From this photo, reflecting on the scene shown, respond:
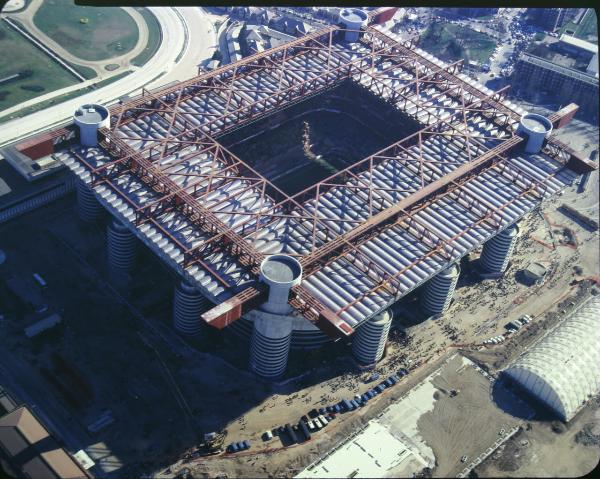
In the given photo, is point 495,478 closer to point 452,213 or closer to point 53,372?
point 452,213

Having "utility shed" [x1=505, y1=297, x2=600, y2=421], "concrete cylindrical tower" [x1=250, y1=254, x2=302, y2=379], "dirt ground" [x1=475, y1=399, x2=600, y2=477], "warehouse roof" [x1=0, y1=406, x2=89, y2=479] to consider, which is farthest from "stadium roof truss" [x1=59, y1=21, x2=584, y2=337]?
"dirt ground" [x1=475, y1=399, x2=600, y2=477]

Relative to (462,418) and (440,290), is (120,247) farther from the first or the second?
(462,418)

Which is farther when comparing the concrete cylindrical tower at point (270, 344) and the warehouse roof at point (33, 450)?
the concrete cylindrical tower at point (270, 344)

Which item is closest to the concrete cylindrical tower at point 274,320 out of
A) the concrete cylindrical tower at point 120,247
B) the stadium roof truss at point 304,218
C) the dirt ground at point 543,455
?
the stadium roof truss at point 304,218

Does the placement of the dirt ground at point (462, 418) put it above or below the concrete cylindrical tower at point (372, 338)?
below

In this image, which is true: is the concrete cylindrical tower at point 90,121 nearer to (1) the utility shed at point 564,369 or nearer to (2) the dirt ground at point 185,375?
(2) the dirt ground at point 185,375

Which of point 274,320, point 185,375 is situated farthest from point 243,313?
point 185,375
